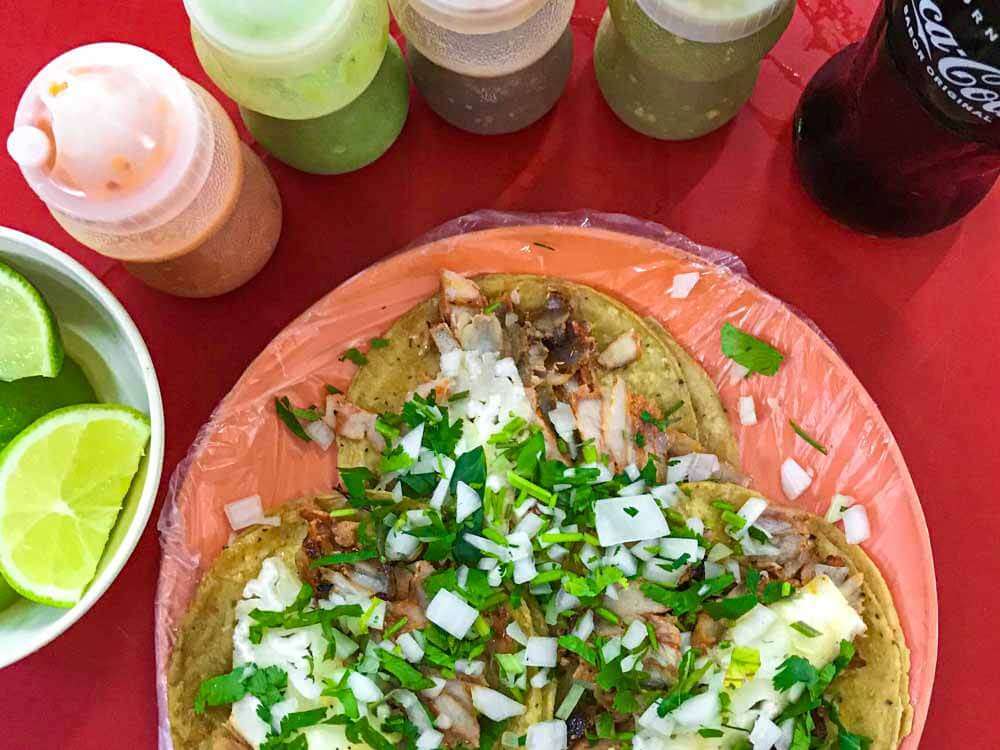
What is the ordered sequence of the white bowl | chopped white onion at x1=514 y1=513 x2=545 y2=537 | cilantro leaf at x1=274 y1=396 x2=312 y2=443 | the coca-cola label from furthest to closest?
cilantro leaf at x1=274 y1=396 x2=312 y2=443, chopped white onion at x1=514 y1=513 x2=545 y2=537, the white bowl, the coca-cola label

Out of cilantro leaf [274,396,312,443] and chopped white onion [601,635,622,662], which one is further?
cilantro leaf [274,396,312,443]

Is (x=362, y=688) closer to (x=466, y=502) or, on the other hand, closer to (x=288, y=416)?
(x=466, y=502)

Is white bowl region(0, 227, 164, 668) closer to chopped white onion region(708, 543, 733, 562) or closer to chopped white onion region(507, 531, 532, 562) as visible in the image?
chopped white onion region(507, 531, 532, 562)

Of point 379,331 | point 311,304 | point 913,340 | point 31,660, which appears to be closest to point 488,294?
point 379,331

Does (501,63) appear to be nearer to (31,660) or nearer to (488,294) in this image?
(488,294)

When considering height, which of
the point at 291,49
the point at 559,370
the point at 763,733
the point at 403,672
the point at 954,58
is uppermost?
the point at 954,58

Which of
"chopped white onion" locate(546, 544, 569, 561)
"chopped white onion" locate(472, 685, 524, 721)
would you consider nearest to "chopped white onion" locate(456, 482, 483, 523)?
"chopped white onion" locate(546, 544, 569, 561)

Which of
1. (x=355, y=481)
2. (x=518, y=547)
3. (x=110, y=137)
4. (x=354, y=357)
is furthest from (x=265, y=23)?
(x=518, y=547)
